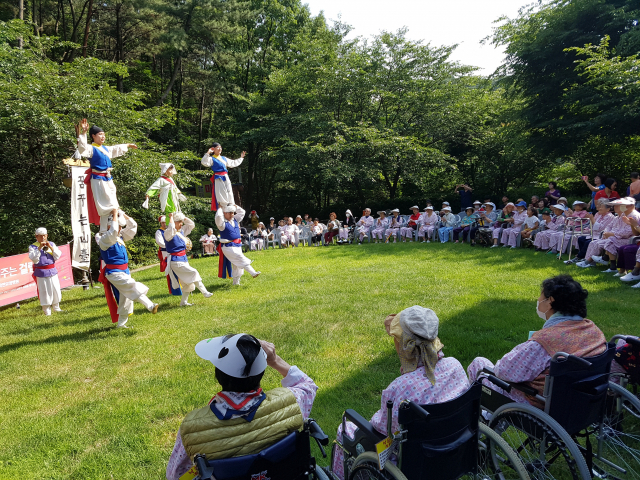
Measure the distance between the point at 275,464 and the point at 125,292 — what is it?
532 centimetres

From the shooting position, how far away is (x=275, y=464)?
1745 mm

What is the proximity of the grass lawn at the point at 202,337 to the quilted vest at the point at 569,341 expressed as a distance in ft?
4.65

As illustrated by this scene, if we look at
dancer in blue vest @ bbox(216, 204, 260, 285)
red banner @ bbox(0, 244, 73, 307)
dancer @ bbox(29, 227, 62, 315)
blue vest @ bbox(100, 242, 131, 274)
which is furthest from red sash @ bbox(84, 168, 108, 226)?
red banner @ bbox(0, 244, 73, 307)

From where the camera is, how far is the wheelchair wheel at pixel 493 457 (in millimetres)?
1992

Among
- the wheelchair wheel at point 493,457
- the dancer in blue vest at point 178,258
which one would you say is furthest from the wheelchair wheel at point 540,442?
the dancer in blue vest at point 178,258

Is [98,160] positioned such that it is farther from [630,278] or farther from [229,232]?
[630,278]

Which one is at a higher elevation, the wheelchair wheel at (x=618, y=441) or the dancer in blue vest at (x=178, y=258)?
the dancer in blue vest at (x=178, y=258)

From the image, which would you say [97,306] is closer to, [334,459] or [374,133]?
[334,459]

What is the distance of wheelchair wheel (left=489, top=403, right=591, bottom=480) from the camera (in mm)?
2012

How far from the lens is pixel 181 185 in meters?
15.3

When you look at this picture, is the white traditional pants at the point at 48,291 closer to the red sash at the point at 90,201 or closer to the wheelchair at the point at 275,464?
the red sash at the point at 90,201

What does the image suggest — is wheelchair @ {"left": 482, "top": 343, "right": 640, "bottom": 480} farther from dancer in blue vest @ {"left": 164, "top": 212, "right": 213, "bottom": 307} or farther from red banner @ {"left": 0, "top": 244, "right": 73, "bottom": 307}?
red banner @ {"left": 0, "top": 244, "right": 73, "bottom": 307}

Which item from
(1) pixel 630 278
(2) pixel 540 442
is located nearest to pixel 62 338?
(2) pixel 540 442

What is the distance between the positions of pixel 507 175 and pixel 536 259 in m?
13.1
